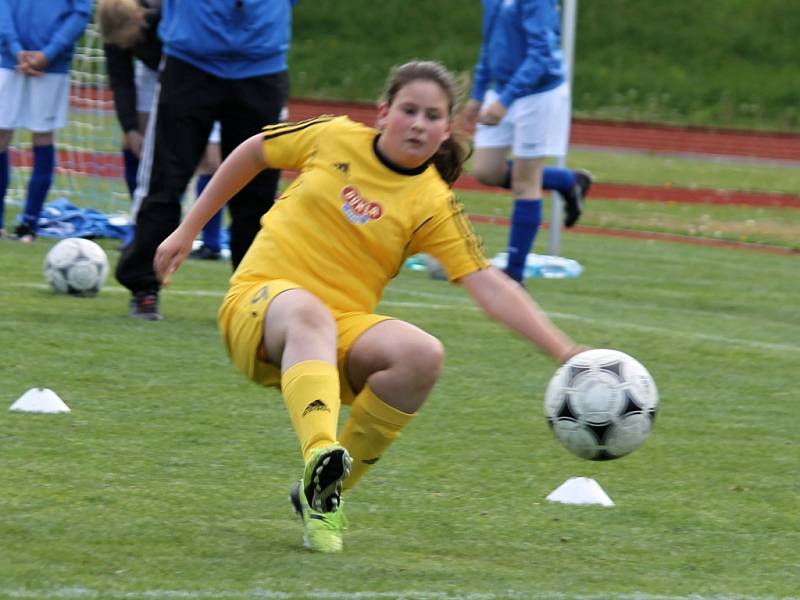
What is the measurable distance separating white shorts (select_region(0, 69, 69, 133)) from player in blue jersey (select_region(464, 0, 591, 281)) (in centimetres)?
289

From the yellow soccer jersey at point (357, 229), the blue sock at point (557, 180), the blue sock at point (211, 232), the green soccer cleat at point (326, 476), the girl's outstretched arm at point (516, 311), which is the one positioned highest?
the yellow soccer jersey at point (357, 229)

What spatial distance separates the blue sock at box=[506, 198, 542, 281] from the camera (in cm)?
955

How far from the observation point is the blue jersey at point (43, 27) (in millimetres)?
10477

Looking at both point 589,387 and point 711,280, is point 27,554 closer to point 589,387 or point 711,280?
point 589,387

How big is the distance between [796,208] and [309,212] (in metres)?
15.5

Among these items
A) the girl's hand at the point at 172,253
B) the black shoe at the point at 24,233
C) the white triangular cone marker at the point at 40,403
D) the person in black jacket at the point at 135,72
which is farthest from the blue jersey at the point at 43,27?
the girl's hand at the point at 172,253

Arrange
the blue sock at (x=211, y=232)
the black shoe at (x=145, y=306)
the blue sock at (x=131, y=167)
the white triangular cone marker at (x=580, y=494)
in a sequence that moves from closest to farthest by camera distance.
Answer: the white triangular cone marker at (x=580, y=494) < the black shoe at (x=145, y=306) < the blue sock at (x=211, y=232) < the blue sock at (x=131, y=167)

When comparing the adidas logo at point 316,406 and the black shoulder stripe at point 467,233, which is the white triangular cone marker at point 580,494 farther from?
the adidas logo at point 316,406

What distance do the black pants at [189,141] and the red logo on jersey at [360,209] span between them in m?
3.05

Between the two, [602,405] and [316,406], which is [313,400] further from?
[602,405]

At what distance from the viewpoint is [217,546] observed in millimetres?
3879

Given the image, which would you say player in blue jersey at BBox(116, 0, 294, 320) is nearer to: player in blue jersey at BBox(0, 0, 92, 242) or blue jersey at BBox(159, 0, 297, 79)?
blue jersey at BBox(159, 0, 297, 79)

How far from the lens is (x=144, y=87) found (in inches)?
407

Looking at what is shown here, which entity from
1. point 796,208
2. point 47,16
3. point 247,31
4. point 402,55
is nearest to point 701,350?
point 247,31
